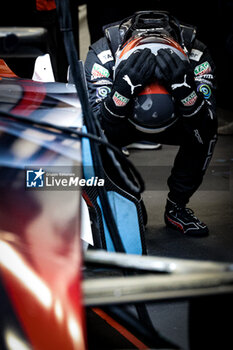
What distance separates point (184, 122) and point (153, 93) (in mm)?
182

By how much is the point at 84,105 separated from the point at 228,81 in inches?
155

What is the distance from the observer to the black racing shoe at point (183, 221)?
7.34 ft

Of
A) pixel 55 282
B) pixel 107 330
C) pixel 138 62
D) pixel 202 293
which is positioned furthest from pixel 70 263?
pixel 138 62

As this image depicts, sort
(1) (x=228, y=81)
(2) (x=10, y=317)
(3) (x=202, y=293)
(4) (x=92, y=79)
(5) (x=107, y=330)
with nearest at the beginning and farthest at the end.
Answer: (2) (x=10, y=317), (3) (x=202, y=293), (5) (x=107, y=330), (4) (x=92, y=79), (1) (x=228, y=81)

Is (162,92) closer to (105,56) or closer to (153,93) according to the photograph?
(153,93)

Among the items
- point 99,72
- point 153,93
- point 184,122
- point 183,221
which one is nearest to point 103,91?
point 99,72

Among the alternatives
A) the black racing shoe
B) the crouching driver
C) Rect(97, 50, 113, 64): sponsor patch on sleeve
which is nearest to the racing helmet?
the crouching driver

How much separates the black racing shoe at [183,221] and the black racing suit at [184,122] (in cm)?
16

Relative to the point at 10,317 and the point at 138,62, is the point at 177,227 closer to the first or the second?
the point at 138,62

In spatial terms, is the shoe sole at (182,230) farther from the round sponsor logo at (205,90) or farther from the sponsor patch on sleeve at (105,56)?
the sponsor patch on sleeve at (105,56)

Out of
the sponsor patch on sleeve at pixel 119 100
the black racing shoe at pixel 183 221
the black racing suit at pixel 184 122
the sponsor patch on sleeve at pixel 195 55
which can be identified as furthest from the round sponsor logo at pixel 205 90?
the black racing shoe at pixel 183 221

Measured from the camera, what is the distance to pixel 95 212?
1520mm

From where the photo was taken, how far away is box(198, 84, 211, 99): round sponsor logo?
2129 mm

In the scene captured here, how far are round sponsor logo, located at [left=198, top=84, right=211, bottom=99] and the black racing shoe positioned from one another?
510 mm
